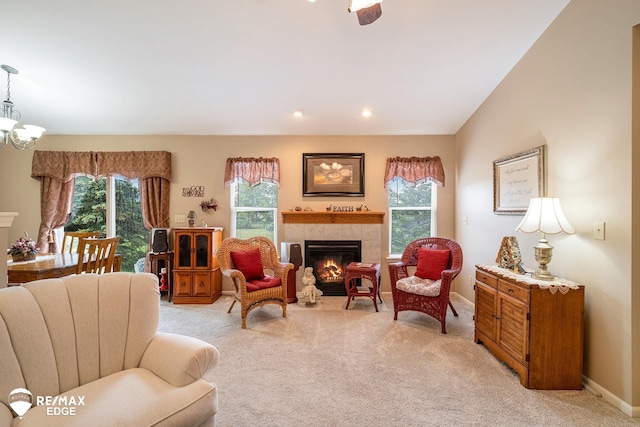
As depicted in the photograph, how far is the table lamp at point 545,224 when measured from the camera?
2.26 metres

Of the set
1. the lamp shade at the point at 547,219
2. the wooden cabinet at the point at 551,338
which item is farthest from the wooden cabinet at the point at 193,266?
the lamp shade at the point at 547,219

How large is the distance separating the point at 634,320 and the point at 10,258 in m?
5.76

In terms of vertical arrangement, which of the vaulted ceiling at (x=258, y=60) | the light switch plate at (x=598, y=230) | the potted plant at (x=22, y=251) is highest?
the vaulted ceiling at (x=258, y=60)

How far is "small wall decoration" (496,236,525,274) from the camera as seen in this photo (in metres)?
2.56

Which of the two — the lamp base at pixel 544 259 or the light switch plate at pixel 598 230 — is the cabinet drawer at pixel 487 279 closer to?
the lamp base at pixel 544 259

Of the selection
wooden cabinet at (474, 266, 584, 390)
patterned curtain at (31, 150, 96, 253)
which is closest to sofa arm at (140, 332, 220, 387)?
wooden cabinet at (474, 266, 584, 390)

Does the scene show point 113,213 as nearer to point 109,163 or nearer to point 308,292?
point 109,163

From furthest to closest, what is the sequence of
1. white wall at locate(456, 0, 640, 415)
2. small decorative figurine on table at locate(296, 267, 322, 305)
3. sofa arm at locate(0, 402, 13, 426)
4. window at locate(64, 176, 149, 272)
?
1. window at locate(64, 176, 149, 272)
2. small decorative figurine on table at locate(296, 267, 322, 305)
3. white wall at locate(456, 0, 640, 415)
4. sofa arm at locate(0, 402, 13, 426)

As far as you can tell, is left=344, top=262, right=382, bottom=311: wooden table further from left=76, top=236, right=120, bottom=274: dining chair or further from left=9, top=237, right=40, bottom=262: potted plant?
left=9, top=237, right=40, bottom=262: potted plant

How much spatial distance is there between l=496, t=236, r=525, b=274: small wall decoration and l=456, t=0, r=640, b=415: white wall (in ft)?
0.95

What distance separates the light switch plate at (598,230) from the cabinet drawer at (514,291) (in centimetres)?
64

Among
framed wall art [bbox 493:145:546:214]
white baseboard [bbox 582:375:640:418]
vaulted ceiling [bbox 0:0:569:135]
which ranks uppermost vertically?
vaulted ceiling [bbox 0:0:569:135]

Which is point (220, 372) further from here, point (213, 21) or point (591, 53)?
point (591, 53)

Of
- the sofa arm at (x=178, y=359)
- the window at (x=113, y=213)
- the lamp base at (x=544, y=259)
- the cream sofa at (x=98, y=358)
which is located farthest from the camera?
the window at (x=113, y=213)
